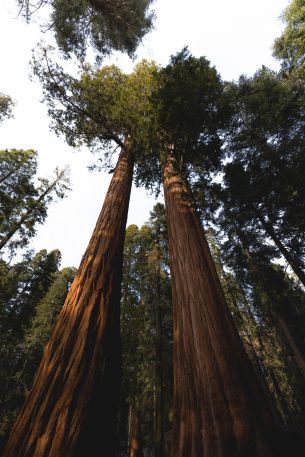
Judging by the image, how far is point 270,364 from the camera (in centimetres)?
1670

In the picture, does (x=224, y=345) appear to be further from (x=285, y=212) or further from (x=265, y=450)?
(x=285, y=212)

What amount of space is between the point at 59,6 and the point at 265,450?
1104 centimetres

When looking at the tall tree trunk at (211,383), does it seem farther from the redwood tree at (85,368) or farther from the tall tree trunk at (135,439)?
the tall tree trunk at (135,439)

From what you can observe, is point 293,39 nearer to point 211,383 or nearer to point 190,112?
point 190,112

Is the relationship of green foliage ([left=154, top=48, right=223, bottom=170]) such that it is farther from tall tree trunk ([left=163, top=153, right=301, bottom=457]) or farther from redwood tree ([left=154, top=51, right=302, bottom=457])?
tall tree trunk ([left=163, top=153, right=301, bottom=457])

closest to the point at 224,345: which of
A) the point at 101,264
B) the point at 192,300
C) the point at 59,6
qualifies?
the point at 192,300

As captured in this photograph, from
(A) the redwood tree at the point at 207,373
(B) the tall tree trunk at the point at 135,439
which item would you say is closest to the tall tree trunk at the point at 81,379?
(A) the redwood tree at the point at 207,373

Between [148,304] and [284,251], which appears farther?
[148,304]

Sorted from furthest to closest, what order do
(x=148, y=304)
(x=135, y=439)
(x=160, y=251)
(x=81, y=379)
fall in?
(x=160, y=251)
(x=148, y=304)
(x=135, y=439)
(x=81, y=379)

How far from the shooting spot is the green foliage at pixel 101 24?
7559 millimetres

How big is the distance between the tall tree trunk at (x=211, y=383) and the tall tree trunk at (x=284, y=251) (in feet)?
27.6

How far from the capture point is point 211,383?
1.46m

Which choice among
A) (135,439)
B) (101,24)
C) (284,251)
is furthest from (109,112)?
(135,439)

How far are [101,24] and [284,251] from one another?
12105 millimetres
